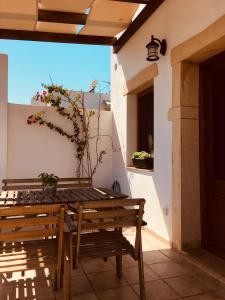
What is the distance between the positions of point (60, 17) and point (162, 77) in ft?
7.18

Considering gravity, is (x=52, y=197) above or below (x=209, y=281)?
above

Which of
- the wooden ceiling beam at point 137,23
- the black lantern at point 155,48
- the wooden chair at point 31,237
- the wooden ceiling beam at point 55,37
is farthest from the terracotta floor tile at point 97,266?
the wooden ceiling beam at point 55,37

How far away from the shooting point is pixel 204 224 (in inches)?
150

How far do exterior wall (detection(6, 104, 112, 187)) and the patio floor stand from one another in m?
3.31

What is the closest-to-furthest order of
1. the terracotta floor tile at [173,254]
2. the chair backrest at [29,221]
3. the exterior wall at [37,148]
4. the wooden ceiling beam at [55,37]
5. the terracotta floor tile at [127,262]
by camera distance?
the chair backrest at [29,221], the terracotta floor tile at [127,262], the terracotta floor tile at [173,254], the wooden ceiling beam at [55,37], the exterior wall at [37,148]

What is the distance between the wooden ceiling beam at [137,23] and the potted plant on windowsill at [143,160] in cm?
222

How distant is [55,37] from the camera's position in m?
5.96

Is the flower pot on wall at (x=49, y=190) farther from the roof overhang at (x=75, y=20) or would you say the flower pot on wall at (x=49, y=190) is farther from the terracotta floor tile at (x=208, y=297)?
the roof overhang at (x=75, y=20)

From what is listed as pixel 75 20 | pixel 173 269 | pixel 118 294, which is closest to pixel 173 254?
pixel 173 269

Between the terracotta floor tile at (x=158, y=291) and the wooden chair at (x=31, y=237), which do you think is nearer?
the wooden chair at (x=31, y=237)

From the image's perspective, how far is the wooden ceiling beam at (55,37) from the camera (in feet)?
19.0

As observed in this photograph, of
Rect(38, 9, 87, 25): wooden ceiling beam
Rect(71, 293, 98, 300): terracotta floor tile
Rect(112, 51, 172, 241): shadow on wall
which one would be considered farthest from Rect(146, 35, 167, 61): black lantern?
Rect(71, 293, 98, 300): terracotta floor tile

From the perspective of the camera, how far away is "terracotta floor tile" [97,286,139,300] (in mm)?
2627

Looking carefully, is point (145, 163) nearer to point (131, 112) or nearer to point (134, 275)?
point (131, 112)
